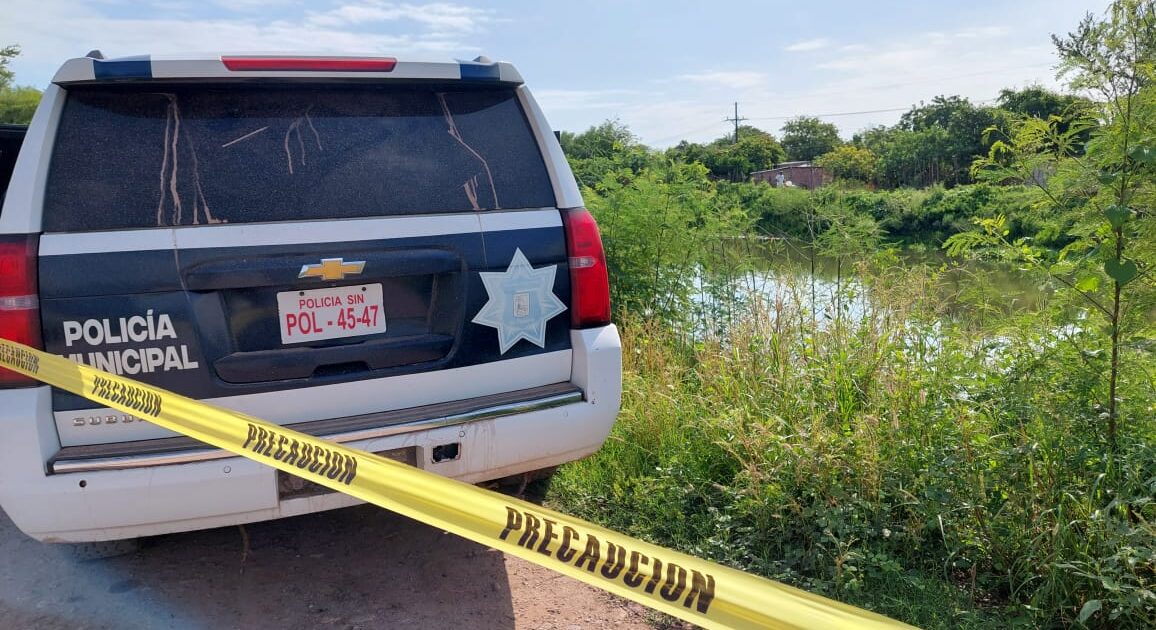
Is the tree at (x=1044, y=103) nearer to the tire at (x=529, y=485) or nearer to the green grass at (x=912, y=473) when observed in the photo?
the green grass at (x=912, y=473)

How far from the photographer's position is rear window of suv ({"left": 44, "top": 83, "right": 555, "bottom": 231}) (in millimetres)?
2809

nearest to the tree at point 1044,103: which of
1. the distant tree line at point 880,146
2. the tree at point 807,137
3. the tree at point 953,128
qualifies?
the distant tree line at point 880,146

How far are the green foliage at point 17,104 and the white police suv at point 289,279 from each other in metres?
42.3

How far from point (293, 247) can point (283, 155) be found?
0.38 metres

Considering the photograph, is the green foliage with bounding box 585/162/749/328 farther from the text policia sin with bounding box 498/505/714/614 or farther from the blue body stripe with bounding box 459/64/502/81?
the text policia sin with bounding box 498/505/714/614

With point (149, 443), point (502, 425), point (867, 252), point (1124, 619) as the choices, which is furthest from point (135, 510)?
point (867, 252)

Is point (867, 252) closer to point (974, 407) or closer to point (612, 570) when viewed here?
point (974, 407)

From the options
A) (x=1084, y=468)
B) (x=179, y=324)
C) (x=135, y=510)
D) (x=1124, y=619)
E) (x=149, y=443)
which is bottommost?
(x=1124, y=619)

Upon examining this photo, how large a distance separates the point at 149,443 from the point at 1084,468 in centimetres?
355

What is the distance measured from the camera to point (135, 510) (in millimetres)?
2705

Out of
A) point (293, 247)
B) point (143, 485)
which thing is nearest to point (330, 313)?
point (293, 247)

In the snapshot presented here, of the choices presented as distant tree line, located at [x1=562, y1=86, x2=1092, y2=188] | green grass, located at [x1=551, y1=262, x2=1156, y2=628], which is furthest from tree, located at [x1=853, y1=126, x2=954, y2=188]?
green grass, located at [x1=551, y1=262, x2=1156, y2=628]

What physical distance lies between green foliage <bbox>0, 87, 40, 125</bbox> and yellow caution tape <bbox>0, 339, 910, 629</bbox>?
42.6 metres

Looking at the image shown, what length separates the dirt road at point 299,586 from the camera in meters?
3.18
